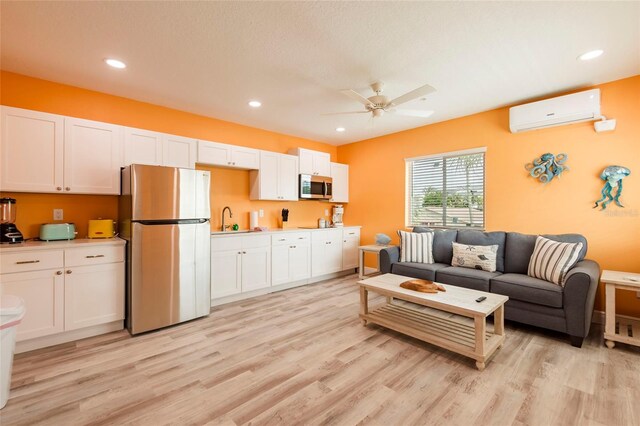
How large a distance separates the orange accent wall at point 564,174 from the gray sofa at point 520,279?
311mm

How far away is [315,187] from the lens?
516cm

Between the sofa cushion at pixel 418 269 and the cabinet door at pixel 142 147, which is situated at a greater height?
the cabinet door at pixel 142 147

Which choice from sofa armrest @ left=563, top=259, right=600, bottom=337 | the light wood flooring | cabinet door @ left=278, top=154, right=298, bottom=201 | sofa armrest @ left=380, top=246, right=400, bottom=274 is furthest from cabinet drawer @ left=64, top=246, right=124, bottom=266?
sofa armrest @ left=563, top=259, right=600, bottom=337

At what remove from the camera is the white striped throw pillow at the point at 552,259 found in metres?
2.81

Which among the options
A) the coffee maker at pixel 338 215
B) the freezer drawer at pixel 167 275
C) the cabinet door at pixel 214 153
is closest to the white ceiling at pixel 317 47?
the cabinet door at pixel 214 153

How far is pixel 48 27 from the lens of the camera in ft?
7.06

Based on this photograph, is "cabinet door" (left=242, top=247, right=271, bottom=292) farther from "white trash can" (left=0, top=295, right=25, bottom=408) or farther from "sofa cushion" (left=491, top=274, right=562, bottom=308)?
"sofa cushion" (left=491, top=274, right=562, bottom=308)

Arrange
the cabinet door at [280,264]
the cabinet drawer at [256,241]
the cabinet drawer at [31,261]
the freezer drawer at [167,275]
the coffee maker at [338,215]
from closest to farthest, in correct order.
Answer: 1. the cabinet drawer at [31,261]
2. the freezer drawer at [167,275]
3. the cabinet drawer at [256,241]
4. the cabinet door at [280,264]
5. the coffee maker at [338,215]

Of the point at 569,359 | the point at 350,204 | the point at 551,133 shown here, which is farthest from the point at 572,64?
the point at 350,204

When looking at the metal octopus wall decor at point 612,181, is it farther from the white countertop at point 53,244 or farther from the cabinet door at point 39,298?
the cabinet door at point 39,298

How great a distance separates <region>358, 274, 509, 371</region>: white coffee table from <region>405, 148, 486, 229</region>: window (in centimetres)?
172

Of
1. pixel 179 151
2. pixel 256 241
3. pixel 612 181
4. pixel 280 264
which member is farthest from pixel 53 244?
pixel 612 181

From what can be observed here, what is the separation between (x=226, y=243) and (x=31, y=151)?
82.4 inches

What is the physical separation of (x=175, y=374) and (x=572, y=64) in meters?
4.47
